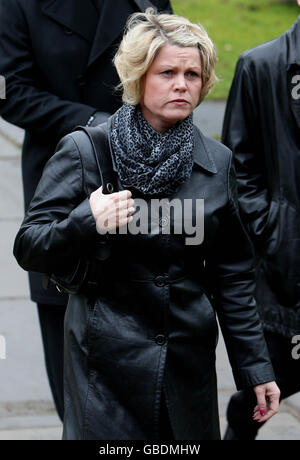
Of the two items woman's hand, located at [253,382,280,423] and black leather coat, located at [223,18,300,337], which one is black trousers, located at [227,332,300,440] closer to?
black leather coat, located at [223,18,300,337]

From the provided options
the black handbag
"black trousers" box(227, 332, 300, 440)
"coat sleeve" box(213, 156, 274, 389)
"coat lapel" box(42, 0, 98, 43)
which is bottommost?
"black trousers" box(227, 332, 300, 440)

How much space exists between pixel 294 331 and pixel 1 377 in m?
1.90

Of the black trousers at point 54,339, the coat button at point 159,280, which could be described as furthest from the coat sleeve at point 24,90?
the coat button at point 159,280

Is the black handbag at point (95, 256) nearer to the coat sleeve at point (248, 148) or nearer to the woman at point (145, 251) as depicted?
the woman at point (145, 251)

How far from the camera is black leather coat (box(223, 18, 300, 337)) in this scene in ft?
13.1

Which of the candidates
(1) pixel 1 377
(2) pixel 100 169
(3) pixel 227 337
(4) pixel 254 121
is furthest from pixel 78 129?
(1) pixel 1 377

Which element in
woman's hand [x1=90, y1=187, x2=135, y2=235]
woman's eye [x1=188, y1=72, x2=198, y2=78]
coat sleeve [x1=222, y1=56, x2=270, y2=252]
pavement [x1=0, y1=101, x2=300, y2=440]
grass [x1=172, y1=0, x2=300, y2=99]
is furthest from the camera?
grass [x1=172, y1=0, x2=300, y2=99]

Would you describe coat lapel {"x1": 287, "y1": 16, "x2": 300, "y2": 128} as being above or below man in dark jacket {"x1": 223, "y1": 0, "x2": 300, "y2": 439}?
above

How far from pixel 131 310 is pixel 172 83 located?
694 mm

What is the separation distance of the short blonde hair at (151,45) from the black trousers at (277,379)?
1.42 metres

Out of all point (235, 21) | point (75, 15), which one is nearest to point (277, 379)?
point (75, 15)

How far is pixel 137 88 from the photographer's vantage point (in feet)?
10.2

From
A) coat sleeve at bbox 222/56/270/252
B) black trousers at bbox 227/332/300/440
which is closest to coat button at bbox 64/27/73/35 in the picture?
coat sleeve at bbox 222/56/270/252

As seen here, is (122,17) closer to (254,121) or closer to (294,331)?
(254,121)
